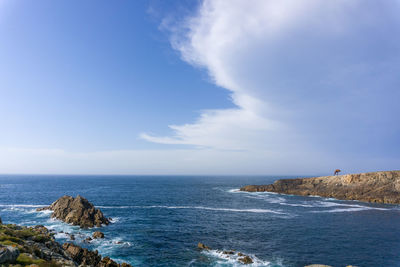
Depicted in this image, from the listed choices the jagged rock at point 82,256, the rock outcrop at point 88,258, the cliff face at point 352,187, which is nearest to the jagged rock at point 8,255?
the rock outcrop at point 88,258

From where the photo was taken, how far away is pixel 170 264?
34281 millimetres

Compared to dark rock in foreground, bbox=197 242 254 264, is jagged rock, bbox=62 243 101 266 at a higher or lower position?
higher

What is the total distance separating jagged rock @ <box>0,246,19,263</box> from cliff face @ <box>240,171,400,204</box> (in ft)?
416

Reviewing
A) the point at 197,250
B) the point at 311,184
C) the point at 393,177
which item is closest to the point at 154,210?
the point at 197,250

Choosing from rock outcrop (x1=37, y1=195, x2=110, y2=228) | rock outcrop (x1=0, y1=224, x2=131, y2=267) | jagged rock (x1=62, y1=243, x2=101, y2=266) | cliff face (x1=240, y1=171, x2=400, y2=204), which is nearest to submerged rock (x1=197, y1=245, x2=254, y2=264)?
rock outcrop (x1=0, y1=224, x2=131, y2=267)

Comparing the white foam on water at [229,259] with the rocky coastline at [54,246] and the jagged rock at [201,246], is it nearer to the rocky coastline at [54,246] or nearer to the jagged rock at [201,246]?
the jagged rock at [201,246]

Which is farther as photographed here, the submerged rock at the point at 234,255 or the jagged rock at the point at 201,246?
the jagged rock at the point at 201,246

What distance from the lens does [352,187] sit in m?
116

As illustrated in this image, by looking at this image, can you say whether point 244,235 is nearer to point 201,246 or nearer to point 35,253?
point 201,246

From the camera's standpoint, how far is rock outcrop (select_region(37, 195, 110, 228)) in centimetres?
5554

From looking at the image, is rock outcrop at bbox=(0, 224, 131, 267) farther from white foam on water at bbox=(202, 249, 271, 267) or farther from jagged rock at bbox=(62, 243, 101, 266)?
white foam on water at bbox=(202, 249, 271, 267)

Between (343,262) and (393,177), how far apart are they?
105973 millimetres

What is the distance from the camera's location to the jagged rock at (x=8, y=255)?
17.6 m

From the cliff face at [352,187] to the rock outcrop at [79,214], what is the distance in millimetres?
103908
